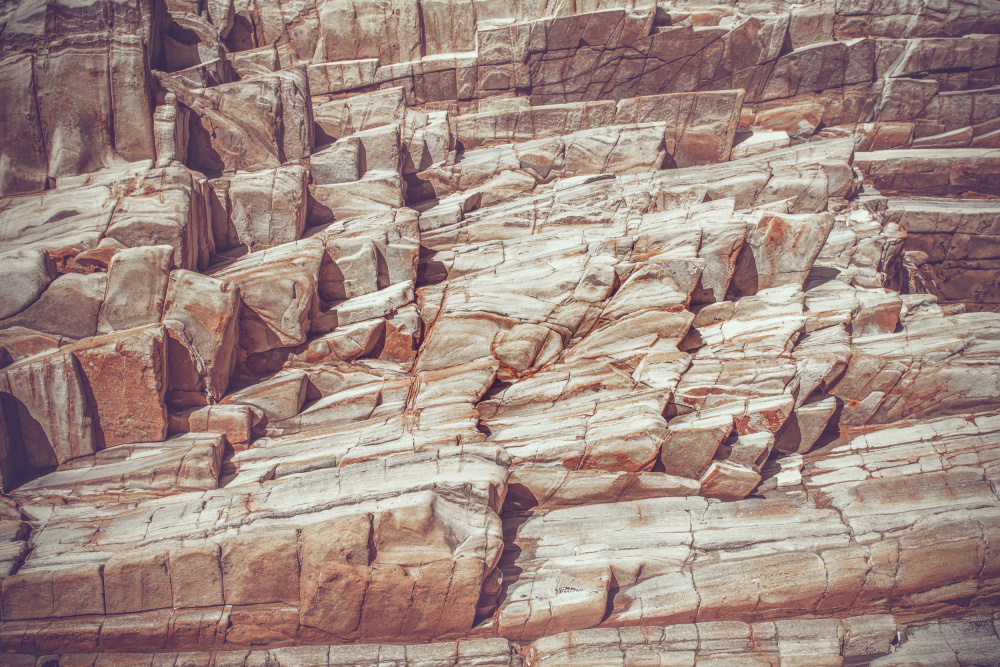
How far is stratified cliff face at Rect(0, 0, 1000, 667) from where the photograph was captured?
9281mm

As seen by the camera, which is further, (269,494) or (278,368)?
(278,368)

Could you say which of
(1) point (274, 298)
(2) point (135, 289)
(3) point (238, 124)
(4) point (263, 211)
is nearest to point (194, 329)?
(2) point (135, 289)

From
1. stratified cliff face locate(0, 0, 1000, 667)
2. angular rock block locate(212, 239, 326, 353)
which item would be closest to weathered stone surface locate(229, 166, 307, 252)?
stratified cliff face locate(0, 0, 1000, 667)

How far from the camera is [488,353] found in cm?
1196

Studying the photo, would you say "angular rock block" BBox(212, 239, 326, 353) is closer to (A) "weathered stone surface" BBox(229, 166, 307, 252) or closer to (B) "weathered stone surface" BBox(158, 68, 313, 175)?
(A) "weathered stone surface" BBox(229, 166, 307, 252)

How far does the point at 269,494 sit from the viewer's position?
995cm

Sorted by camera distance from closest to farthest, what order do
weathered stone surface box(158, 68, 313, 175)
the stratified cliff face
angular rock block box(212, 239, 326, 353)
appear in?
the stratified cliff face
angular rock block box(212, 239, 326, 353)
weathered stone surface box(158, 68, 313, 175)

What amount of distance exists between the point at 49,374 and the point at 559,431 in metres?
9.28

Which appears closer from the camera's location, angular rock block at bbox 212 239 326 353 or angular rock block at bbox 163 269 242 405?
angular rock block at bbox 163 269 242 405

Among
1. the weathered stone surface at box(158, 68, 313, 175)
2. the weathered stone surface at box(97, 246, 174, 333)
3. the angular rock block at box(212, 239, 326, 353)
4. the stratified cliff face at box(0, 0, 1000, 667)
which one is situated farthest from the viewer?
the weathered stone surface at box(158, 68, 313, 175)

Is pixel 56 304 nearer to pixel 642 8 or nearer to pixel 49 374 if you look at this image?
pixel 49 374

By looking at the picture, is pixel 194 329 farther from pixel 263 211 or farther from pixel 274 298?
pixel 263 211

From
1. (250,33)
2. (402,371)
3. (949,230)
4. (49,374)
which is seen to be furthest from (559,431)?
(250,33)

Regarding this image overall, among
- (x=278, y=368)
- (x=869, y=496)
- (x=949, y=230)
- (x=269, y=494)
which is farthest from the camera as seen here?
(x=949, y=230)
